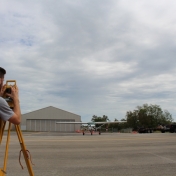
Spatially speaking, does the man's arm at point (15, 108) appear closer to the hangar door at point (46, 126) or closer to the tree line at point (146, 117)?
the hangar door at point (46, 126)

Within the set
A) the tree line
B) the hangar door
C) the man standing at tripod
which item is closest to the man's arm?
the man standing at tripod

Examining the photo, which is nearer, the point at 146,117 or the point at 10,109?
the point at 10,109

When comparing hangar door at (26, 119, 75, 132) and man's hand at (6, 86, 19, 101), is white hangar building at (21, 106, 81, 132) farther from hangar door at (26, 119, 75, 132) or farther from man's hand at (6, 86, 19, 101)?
man's hand at (6, 86, 19, 101)

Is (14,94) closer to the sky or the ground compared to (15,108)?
closer to the sky

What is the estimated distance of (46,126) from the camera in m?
83.7

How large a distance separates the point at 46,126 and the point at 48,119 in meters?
2.98

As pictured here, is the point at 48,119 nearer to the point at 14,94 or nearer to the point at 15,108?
the point at 14,94

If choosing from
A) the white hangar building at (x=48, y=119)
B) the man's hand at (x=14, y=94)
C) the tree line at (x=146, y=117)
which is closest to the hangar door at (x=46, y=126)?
the white hangar building at (x=48, y=119)

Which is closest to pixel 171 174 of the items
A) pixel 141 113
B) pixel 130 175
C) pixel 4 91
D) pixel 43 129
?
pixel 130 175

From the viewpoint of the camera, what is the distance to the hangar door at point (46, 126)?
82.3m

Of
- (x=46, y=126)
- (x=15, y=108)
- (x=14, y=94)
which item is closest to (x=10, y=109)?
(x=15, y=108)

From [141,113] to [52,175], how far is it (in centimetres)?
10676

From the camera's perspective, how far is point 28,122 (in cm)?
8406

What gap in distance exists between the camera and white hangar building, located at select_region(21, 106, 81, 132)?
82625mm
